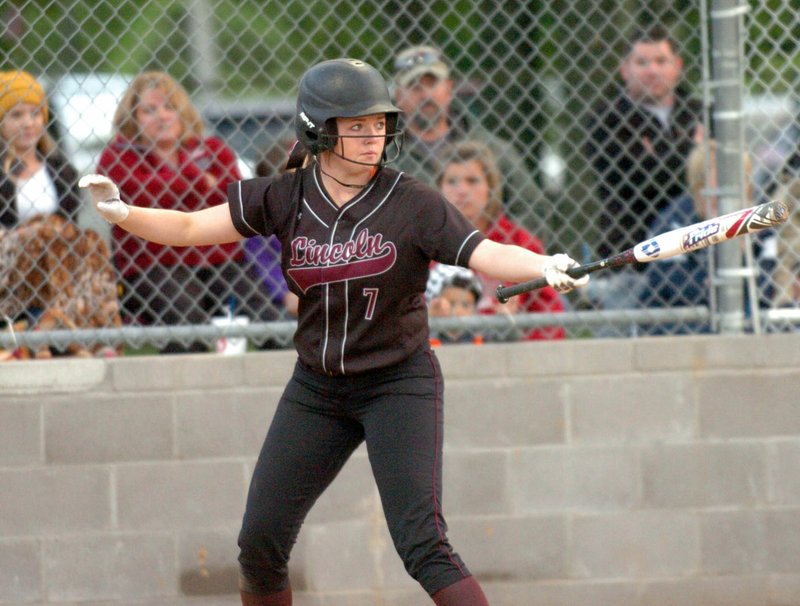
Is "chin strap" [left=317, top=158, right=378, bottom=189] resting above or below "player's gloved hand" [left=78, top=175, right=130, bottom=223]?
above

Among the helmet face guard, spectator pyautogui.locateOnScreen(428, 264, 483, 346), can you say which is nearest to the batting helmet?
the helmet face guard

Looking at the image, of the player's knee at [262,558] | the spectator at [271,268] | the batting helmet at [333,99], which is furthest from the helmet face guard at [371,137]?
the spectator at [271,268]

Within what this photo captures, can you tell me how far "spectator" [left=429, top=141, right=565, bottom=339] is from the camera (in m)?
5.30

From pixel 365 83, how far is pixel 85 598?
8.64ft

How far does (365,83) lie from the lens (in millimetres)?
3686

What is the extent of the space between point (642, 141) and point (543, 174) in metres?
0.62

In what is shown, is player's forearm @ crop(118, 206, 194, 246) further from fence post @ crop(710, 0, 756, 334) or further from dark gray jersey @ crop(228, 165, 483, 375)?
fence post @ crop(710, 0, 756, 334)

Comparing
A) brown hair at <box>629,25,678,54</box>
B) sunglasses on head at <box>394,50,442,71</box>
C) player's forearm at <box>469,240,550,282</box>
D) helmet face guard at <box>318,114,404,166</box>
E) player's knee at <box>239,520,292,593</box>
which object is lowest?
player's knee at <box>239,520,292,593</box>

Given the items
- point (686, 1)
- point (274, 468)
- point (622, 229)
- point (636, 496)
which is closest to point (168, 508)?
point (274, 468)

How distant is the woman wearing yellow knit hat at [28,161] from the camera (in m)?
5.12

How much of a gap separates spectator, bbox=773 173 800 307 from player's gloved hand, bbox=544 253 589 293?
7.94ft

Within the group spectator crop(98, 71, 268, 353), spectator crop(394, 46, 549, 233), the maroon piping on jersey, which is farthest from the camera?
spectator crop(394, 46, 549, 233)

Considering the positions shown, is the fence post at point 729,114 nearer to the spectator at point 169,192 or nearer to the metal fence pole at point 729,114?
the metal fence pole at point 729,114

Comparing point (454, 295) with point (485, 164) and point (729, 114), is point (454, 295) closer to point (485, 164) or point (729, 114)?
point (485, 164)
